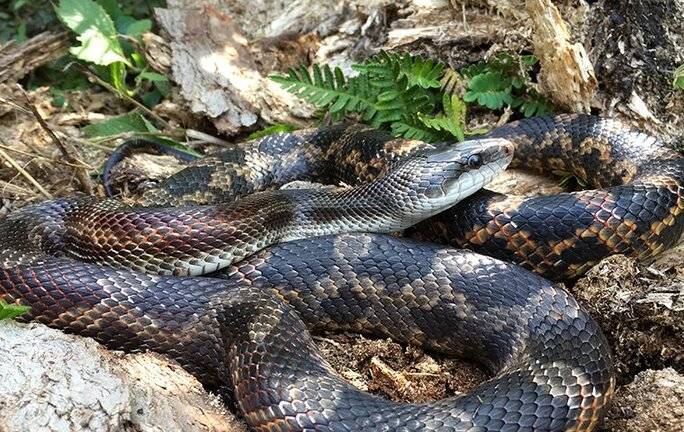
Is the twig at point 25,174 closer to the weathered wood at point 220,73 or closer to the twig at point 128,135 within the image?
the twig at point 128,135

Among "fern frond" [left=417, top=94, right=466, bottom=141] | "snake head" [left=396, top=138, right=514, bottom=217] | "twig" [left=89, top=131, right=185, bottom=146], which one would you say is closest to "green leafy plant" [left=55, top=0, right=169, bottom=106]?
"twig" [left=89, top=131, right=185, bottom=146]

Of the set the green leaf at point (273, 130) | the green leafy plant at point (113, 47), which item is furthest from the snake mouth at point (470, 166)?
the green leafy plant at point (113, 47)

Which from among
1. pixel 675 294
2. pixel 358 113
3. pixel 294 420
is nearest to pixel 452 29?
pixel 358 113

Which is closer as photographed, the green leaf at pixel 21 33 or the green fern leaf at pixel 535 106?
the green fern leaf at pixel 535 106

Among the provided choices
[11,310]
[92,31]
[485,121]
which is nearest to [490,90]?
[485,121]

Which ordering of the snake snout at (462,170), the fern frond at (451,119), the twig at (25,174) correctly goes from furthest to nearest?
the twig at (25,174) → the fern frond at (451,119) → the snake snout at (462,170)

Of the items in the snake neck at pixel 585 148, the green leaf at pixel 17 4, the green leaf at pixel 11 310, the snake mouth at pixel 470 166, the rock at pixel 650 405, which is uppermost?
the green leaf at pixel 17 4

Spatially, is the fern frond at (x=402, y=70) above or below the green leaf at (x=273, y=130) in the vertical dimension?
above

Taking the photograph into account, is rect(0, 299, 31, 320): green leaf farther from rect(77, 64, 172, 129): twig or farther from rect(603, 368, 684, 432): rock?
rect(77, 64, 172, 129): twig

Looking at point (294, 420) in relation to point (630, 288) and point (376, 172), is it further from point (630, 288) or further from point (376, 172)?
point (376, 172)
